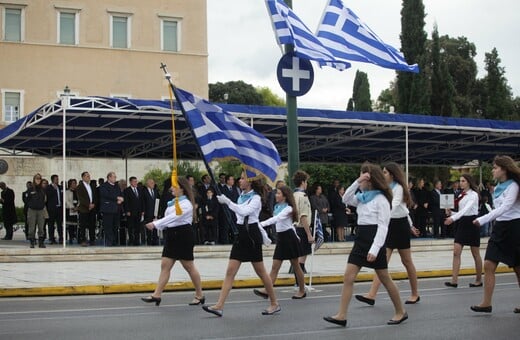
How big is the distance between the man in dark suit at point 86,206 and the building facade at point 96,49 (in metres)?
26.7

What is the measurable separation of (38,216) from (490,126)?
48.3ft

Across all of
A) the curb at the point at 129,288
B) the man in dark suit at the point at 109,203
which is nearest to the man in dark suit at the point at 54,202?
the man in dark suit at the point at 109,203

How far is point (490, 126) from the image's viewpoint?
29.2 m

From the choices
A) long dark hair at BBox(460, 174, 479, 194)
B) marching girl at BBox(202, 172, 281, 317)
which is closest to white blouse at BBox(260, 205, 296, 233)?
marching girl at BBox(202, 172, 281, 317)

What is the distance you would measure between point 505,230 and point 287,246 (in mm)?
3521

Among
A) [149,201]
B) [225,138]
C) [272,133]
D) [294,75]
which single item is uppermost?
[294,75]

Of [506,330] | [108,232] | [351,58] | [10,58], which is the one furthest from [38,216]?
[10,58]

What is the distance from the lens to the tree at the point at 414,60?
60250mm

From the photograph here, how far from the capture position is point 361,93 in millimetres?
84750

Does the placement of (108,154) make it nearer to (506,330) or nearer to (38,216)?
(38,216)

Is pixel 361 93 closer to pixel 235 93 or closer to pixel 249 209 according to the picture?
pixel 235 93

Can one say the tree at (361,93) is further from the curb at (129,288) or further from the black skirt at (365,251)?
the black skirt at (365,251)

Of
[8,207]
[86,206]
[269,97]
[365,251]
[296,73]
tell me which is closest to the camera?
[365,251]

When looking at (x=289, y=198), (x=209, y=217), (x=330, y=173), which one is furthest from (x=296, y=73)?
(x=330, y=173)
